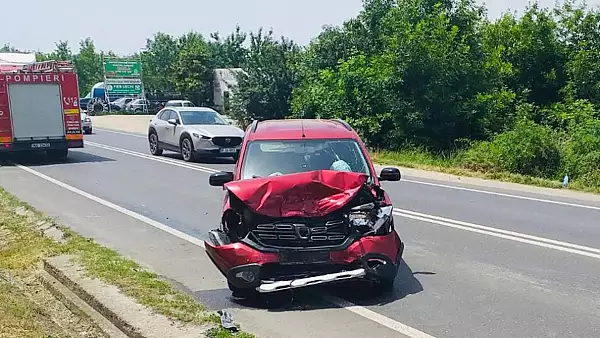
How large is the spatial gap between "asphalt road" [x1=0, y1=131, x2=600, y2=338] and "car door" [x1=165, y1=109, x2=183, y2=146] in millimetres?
5118

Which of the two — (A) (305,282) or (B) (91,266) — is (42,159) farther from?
(A) (305,282)

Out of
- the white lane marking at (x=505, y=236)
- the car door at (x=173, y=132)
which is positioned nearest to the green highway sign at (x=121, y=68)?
the car door at (x=173, y=132)

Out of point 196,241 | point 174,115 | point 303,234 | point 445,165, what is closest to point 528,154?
point 445,165

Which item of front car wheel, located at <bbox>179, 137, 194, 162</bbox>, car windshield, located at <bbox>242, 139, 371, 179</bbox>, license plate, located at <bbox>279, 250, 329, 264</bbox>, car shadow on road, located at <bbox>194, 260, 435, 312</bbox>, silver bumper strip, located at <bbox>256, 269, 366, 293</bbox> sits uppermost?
car windshield, located at <bbox>242, 139, 371, 179</bbox>

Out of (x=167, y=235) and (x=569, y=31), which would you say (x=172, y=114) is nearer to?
(x=167, y=235)

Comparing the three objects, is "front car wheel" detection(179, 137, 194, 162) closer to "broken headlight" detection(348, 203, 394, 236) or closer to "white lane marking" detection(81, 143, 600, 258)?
"white lane marking" detection(81, 143, 600, 258)

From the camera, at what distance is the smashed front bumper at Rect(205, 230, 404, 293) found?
6441 mm

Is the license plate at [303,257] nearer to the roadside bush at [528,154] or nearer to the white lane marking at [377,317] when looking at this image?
the white lane marking at [377,317]

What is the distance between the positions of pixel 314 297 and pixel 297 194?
1087 mm

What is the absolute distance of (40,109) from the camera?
2089 centimetres

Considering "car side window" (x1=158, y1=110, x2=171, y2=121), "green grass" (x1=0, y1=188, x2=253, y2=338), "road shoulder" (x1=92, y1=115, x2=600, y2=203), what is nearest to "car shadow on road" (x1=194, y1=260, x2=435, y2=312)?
"green grass" (x1=0, y1=188, x2=253, y2=338)

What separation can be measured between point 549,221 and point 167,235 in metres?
5.90

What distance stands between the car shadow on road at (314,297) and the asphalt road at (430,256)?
2 centimetres

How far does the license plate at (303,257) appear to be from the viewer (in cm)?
644
